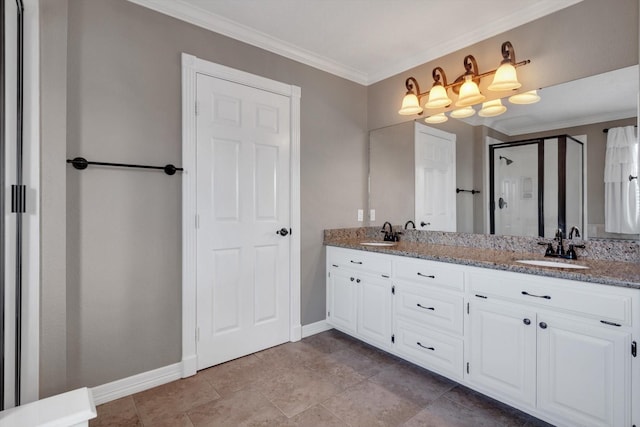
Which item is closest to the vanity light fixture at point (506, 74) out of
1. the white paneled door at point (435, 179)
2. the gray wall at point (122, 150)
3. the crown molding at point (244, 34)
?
the gray wall at point (122, 150)

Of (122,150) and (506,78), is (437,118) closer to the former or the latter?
(506,78)

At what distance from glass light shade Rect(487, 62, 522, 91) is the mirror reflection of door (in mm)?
431

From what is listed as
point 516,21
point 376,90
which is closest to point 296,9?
point 376,90

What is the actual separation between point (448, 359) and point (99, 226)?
88.8 inches

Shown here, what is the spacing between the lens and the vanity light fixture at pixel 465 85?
214 cm

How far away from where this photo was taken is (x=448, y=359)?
2.02 m

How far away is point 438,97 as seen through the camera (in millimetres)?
2520

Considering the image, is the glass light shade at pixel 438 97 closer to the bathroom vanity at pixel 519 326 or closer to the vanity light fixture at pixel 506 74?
the vanity light fixture at pixel 506 74

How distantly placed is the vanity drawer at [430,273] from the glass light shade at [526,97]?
125 cm

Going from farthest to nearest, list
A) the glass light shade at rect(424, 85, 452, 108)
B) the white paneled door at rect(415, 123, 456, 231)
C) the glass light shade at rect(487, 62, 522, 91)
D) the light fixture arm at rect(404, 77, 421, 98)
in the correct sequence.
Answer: the light fixture arm at rect(404, 77, 421, 98), the white paneled door at rect(415, 123, 456, 231), the glass light shade at rect(424, 85, 452, 108), the glass light shade at rect(487, 62, 522, 91)

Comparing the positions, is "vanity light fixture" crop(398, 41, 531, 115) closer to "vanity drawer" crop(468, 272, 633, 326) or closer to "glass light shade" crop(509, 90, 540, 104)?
Result: "glass light shade" crop(509, 90, 540, 104)

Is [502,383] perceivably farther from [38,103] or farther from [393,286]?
[38,103]

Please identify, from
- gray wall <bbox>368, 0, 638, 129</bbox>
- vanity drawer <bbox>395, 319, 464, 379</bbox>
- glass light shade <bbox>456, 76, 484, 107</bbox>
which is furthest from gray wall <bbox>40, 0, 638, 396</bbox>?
vanity drawer <bbox>395, 319, 464, 379</bbox>

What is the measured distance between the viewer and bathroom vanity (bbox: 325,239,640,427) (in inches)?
56.2
